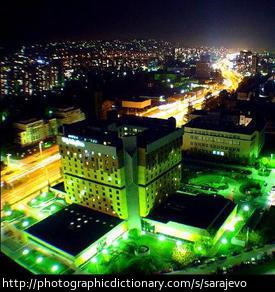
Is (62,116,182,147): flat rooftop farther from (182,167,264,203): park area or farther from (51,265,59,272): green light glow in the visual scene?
(51,265,59,272): green light glow

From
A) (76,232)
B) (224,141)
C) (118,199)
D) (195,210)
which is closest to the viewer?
(76,232)

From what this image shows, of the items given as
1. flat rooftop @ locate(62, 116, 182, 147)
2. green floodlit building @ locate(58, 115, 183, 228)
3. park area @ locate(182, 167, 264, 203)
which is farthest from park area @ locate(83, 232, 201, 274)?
park area @ locate(182, 167, 264, 203)

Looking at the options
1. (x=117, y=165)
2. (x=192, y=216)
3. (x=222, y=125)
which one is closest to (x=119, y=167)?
(x=117, y=165)

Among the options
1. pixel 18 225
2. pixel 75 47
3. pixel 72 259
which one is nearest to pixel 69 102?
pixel 18 225

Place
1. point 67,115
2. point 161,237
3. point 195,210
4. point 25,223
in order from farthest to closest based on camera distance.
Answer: point 67,115 < point 195,210 < point 25,223 < point 161,237

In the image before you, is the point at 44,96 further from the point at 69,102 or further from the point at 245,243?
the point at 245,243

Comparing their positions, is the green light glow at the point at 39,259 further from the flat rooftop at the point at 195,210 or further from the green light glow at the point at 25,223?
the flat rooftop at the point at 195,210

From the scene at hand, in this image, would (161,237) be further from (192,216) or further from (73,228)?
(73,228)
